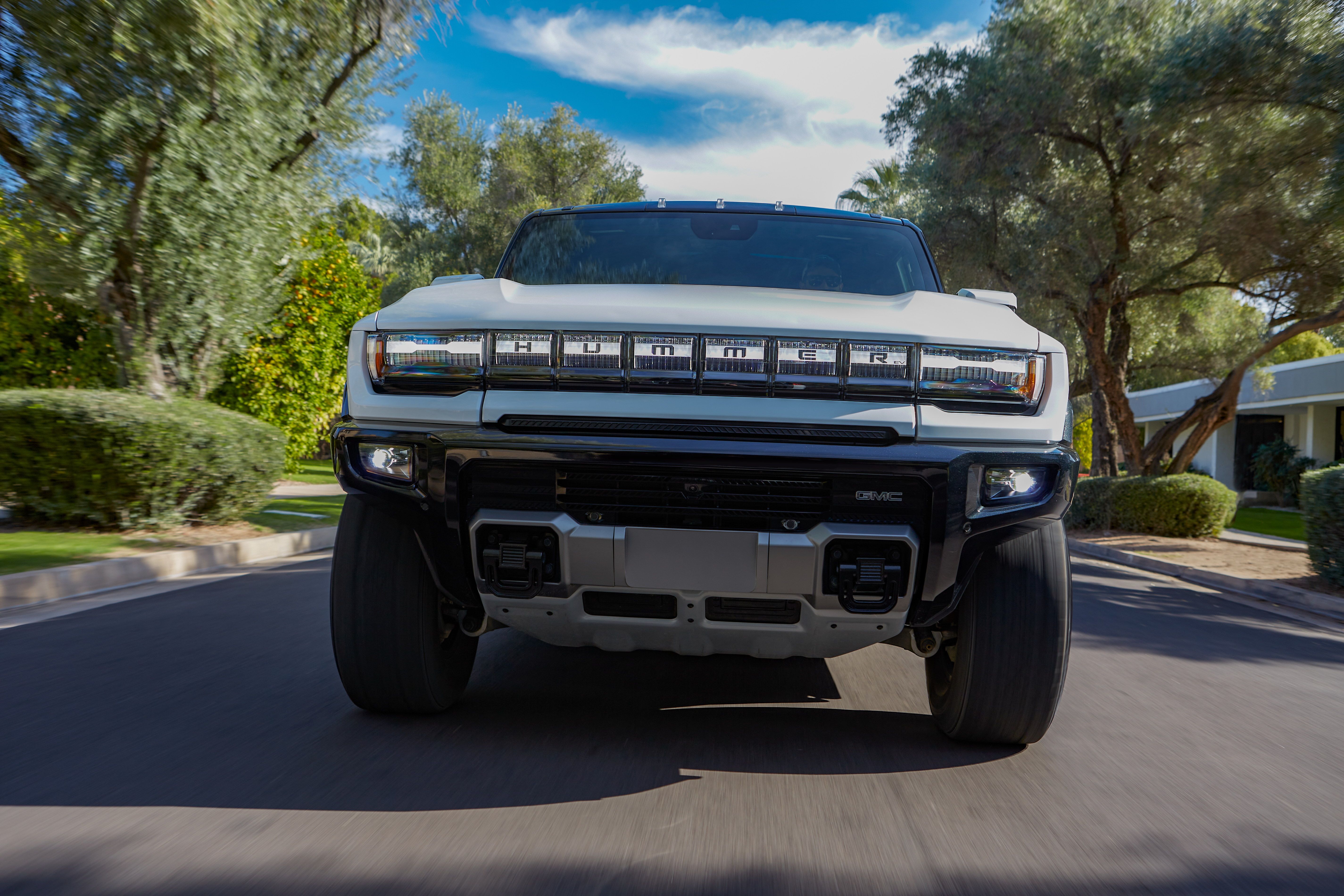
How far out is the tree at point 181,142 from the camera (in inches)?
357

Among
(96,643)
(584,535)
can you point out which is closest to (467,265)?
(96,643)

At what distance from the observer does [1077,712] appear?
3.99 metres

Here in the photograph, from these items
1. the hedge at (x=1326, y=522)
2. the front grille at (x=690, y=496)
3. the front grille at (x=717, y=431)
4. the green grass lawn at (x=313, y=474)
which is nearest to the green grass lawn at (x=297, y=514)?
the green grass lawn at (x=313, y=474)

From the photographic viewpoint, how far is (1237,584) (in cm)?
951

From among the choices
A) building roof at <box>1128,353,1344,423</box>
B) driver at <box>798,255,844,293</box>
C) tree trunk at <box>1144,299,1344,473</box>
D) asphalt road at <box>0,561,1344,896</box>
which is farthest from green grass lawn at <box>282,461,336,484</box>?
building roof at <box>1128,353,1344,423</box>

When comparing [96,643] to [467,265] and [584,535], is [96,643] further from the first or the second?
[467,265]

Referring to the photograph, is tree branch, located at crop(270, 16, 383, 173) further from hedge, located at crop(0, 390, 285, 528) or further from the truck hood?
the truck hood

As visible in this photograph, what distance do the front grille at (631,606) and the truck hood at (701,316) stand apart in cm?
78

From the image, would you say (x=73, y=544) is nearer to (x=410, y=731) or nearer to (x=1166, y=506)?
(x=410, y=731)

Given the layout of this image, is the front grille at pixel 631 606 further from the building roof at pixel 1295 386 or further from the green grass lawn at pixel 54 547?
the building roof at pixel 1295 386

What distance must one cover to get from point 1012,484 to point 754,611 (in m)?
0.83

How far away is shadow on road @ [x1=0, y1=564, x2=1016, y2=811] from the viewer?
2834mm

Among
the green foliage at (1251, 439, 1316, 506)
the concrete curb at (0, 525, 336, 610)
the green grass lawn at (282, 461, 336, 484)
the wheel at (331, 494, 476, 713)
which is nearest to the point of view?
the wheel at (331, 494, 476, 713)

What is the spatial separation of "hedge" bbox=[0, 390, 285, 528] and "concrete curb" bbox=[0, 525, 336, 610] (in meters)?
0.71
